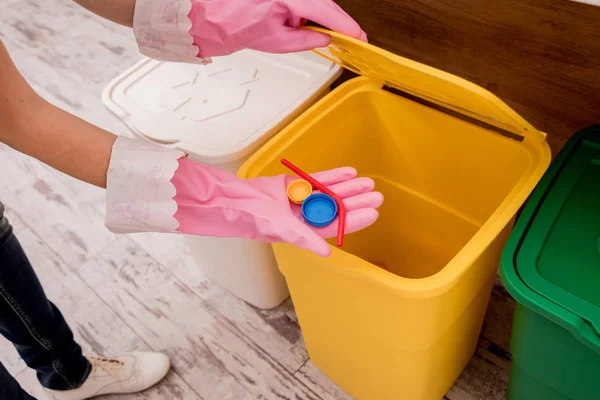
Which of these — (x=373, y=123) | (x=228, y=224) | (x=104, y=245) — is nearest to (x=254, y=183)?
(x=228, y=224)

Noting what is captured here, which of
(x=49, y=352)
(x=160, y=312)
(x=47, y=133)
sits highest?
(x=47, y=133)

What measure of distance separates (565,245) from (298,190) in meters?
0.36

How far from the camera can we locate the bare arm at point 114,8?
2.58ft

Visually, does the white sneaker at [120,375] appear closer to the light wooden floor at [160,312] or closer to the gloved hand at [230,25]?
the light wooden floor at [160,312]

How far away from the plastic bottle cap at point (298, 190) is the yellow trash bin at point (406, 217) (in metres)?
0.09

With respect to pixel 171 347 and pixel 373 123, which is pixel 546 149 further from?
pixel 171 347

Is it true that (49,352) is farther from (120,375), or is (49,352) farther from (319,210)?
(319,210)

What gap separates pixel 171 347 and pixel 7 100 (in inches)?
29.2

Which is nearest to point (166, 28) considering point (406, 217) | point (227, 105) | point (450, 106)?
point (227, 105)

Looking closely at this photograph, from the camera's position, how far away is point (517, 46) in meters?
0.84

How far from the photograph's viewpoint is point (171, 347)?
1.17 metres

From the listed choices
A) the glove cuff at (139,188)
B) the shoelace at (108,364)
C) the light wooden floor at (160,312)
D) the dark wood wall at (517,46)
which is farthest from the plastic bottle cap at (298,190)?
the shoelace at (108,364)

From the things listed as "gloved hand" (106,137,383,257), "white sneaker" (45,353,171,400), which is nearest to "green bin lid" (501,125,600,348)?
"gloved hand" (106,137,383,257)

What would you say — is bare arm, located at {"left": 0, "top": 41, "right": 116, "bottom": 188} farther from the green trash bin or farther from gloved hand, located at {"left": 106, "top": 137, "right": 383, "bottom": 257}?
the green trash bin
